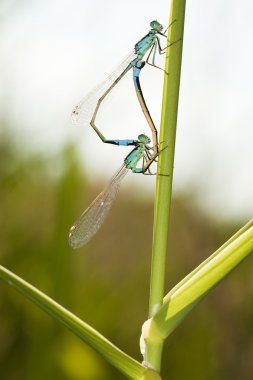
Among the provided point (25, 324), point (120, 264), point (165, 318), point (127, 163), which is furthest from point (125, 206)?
point (165, 318)

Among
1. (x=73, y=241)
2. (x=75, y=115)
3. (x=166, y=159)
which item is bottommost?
(x=73, y=241)

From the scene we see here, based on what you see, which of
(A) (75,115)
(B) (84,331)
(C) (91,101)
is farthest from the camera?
(C) (91,101)

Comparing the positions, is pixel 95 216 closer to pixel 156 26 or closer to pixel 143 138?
pixel 143 138

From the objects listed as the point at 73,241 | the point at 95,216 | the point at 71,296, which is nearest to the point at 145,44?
the point at 95,216

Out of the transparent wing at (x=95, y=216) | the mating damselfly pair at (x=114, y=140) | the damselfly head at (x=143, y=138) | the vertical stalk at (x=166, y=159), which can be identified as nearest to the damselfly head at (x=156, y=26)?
the mating damselfly pair at (x=114, y=140)

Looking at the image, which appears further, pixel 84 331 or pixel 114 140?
pixel 114 140

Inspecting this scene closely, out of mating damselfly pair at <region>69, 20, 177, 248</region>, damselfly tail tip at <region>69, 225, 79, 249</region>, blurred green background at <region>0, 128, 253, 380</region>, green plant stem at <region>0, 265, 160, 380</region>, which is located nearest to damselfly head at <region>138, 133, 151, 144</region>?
mating damselfly pair at <region>69, 20, 177, 248</region>
